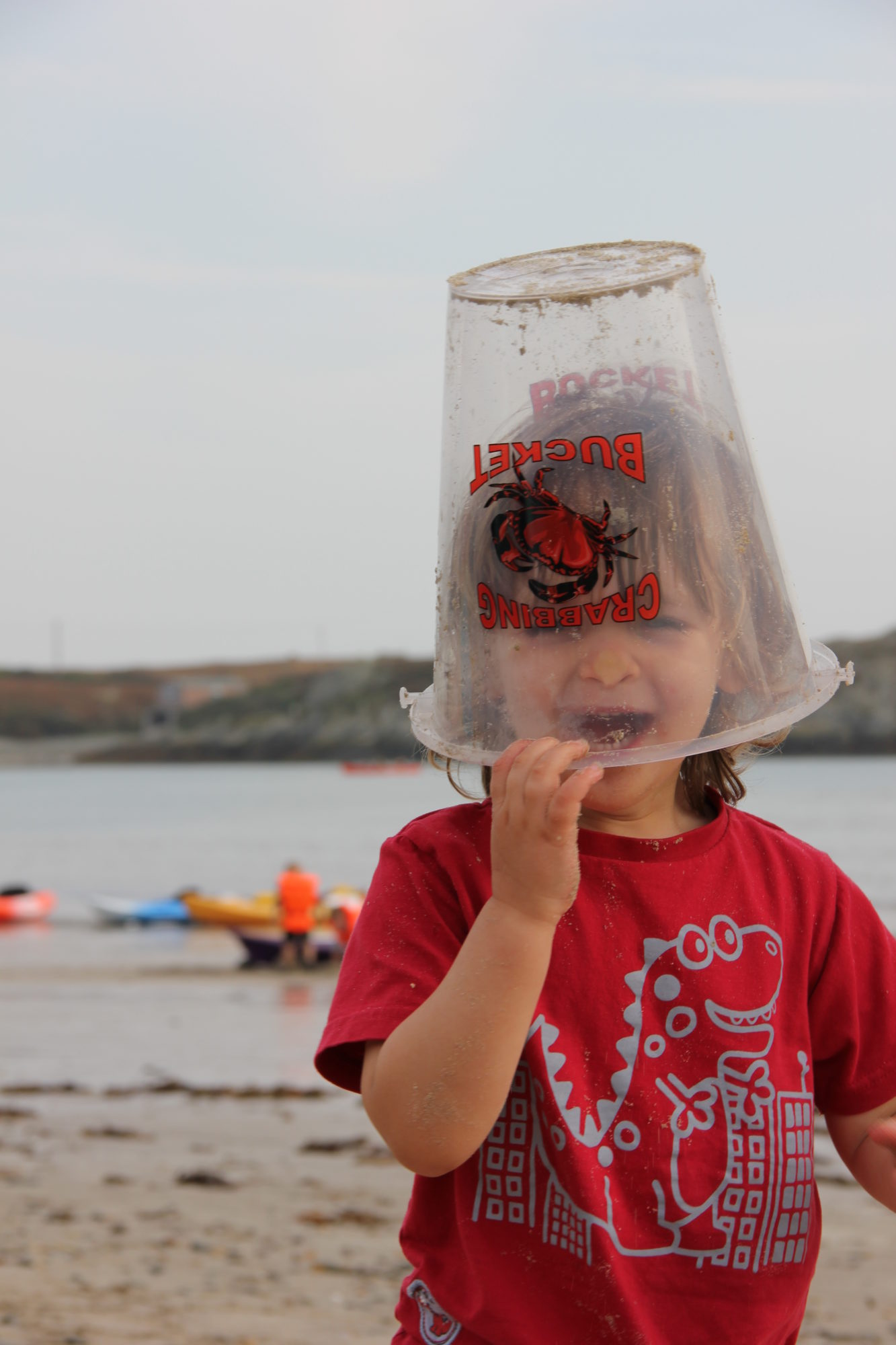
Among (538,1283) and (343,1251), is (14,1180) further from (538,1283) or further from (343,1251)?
(538,1283)

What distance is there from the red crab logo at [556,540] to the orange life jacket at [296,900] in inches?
670

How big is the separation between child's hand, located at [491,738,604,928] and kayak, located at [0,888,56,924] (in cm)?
2730

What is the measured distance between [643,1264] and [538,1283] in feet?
0.42

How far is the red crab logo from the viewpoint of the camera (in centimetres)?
144

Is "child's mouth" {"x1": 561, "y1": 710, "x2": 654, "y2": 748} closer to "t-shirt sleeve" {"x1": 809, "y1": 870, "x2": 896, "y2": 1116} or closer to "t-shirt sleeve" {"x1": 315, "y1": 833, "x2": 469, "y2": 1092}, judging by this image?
"t-shirt sleeve" {"x1": 315, "y1": 833, "x2": 469, "y2": 1092}

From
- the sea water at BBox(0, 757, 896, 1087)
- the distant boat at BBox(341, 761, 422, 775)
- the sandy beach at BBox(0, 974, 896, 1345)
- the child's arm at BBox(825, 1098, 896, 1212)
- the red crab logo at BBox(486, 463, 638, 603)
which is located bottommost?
the distant boat at BBox(341, 761, 422, 775)

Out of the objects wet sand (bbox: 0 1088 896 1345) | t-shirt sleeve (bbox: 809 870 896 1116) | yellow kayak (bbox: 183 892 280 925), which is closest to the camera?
t-shirt sleeve (bbox: 809 870 896 1116)

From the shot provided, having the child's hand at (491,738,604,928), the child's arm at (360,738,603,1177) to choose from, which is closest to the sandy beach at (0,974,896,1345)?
the child's arm at (360,738,603,1177)

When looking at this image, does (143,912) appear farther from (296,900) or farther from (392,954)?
A: (392,954)

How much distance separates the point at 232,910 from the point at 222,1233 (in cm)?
1852

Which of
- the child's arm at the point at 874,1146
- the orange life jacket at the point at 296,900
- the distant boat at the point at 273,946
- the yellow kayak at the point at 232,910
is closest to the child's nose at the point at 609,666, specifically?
the child's arm at the point at 874,1146

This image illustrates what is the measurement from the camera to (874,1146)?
1.81 m

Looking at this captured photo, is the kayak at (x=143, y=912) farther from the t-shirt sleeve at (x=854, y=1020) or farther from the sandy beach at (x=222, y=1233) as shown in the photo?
the t-shirt sleeve at (x=854, y=1020)

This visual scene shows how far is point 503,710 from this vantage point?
5.05 ft
